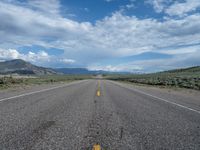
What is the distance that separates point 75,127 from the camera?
484 centimetres

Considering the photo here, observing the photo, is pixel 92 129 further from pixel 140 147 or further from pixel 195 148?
pixel 195 148

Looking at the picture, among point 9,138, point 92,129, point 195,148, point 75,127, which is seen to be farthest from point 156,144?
point 9,138

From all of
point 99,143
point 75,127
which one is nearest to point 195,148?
point 99,143

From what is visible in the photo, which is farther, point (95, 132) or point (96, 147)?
point (95, 132)

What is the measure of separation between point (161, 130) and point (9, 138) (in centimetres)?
360

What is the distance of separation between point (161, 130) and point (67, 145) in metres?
2.48

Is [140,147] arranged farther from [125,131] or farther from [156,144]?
[125,131]

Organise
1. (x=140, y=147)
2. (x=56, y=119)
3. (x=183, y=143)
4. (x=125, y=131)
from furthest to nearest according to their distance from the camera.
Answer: (x=56, y=119)
(x=125, y=131)
(x=183, y=143)
(x=140, y=147)

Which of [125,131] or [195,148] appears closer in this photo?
[195,148]

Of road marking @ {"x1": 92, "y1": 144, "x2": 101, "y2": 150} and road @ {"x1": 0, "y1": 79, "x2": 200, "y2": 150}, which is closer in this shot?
road marking @ {"x1": 92, "y1": 144, "x2": 101, "y2": 150}

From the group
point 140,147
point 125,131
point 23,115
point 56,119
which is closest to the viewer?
point 140,147

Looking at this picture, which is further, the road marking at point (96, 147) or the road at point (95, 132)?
the road at point (95, 132)

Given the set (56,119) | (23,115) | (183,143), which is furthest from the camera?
(23,115)

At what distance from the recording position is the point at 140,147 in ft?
11.8
